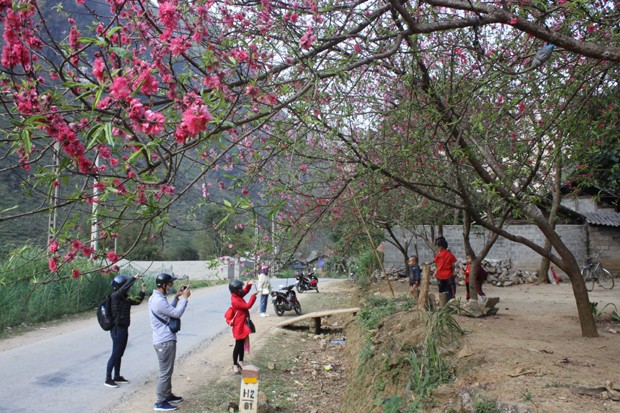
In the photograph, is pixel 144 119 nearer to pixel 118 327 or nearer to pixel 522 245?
pixel 118 327

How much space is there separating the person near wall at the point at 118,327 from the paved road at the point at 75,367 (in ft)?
0.69

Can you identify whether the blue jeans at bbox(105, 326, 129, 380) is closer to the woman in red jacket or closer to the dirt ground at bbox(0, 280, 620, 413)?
the dirt ground at bbox(0, 280, 620, 413)

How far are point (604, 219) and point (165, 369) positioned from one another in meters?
20.0

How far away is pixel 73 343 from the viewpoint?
34.9ft

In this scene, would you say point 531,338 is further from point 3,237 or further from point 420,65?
point 3,237

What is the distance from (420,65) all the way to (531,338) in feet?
13.1

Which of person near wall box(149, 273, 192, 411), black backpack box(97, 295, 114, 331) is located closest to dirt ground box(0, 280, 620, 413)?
person near wall box(149, 273, 192, 411)

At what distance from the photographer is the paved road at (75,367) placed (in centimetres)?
655

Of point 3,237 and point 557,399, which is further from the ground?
point 3,237

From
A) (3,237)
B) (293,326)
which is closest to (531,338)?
(293,326)

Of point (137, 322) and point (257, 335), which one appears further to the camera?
point (137, 322)

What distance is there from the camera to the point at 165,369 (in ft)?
21.8

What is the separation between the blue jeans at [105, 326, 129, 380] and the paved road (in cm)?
24

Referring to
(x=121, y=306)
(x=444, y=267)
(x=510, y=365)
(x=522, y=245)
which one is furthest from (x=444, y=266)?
(x=522, y=245)
